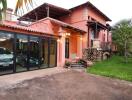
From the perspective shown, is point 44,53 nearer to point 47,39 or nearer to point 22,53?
point 47,39

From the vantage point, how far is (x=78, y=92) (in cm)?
709

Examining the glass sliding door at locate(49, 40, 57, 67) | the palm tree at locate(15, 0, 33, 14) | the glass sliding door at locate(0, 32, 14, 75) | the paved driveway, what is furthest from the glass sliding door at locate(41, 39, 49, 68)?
the palm tree at locate(15, 0, 33, 14)

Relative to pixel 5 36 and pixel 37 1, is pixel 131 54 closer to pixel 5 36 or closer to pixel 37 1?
pixel 5 36

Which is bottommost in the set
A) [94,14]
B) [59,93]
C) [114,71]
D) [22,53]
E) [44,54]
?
[59,93]

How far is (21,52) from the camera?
450 inches

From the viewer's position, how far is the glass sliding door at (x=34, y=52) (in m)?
12.3

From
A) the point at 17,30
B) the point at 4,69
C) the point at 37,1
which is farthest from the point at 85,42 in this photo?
the point at 37,1

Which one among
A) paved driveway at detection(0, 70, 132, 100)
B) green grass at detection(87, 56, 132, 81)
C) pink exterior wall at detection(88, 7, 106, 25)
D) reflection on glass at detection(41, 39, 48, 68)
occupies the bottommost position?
paved driveway at detection(0, 70, 132, 100)

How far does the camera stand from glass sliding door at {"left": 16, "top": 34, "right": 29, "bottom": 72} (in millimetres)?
11164

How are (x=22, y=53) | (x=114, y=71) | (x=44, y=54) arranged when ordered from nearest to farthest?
(x=22, y=53)
(x=114, y=71)
(x=44, y=54)

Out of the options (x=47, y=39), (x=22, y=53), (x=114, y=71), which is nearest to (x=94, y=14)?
(x=47, y=39)

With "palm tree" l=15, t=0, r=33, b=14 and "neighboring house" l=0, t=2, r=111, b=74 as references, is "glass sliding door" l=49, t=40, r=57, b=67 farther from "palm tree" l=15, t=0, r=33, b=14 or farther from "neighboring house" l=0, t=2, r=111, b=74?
"palm tree" l=15, t=0, r=33, b=14

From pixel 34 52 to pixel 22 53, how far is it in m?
1.29

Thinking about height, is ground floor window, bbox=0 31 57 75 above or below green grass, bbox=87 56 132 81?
above
